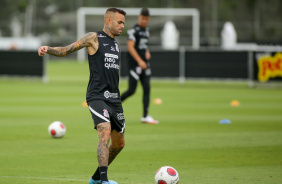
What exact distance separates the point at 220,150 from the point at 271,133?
97.7 inches

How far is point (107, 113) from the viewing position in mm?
6895

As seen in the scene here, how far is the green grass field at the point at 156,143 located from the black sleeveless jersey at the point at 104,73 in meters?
1.22

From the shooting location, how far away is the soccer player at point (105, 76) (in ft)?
22.7

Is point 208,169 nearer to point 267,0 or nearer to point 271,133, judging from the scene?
point 271,133

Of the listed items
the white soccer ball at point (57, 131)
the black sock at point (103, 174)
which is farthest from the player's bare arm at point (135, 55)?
the black sock at point (103, 174)

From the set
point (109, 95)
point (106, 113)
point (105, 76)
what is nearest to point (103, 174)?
point (106, 113)

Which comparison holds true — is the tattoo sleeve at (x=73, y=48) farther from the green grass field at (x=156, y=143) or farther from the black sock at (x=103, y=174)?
the green grass field at (x=156, y=143)

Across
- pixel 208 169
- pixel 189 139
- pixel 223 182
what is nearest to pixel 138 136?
pixel 189 139

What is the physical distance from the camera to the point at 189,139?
11219 millimetres

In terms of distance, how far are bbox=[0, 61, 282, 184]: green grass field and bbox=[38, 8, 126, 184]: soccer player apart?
2.72ft

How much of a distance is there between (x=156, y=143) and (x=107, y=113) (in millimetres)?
3935

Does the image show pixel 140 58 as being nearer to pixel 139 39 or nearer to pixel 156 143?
pixel 139 39

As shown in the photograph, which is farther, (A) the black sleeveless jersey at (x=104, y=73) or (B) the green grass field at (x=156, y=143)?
(B) the green grass field at (x=156, y=143)

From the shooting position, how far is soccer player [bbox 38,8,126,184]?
22.7 feet
